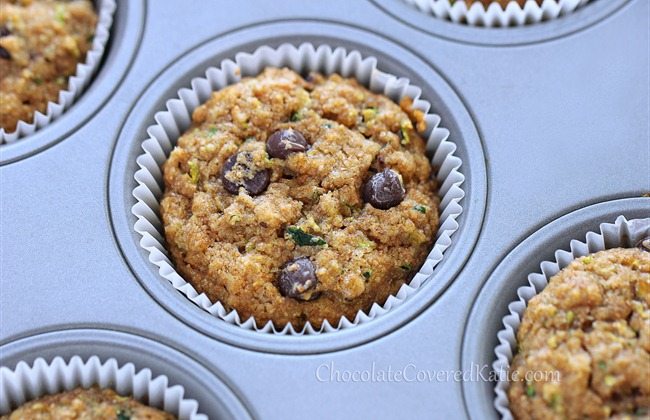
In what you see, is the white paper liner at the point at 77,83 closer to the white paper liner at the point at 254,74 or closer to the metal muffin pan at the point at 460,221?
the metal muffin pan at the point at 460,221

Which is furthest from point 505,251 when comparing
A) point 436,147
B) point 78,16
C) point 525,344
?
point 78,16

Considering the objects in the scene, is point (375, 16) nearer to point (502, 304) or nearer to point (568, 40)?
point (568, 40)

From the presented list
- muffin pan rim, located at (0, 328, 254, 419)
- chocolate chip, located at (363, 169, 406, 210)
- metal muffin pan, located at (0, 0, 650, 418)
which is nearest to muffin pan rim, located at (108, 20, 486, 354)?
metal muffin pan, located at (0, 0, 650, 418)

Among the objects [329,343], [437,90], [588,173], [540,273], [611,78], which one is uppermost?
[611,78]

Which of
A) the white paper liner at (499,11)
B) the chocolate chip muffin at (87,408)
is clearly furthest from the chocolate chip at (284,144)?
the chocolate chip muffin at (87,408)

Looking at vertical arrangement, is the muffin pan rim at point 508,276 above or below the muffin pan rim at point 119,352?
above

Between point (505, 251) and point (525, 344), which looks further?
point (505, 251)

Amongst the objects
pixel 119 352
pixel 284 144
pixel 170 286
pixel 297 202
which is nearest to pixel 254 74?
pixel 284 144

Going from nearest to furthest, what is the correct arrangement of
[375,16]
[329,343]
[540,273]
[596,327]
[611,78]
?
[596,327] < [329,343] < [540,273] < [611,78] < [375,16]
